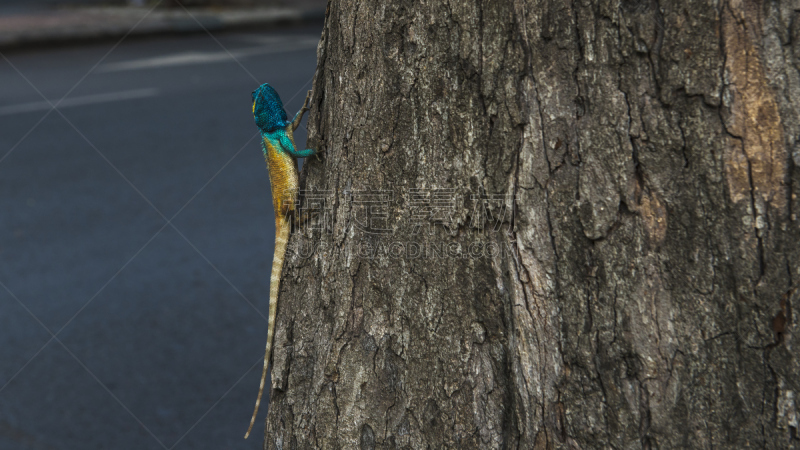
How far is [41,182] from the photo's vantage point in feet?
20.0

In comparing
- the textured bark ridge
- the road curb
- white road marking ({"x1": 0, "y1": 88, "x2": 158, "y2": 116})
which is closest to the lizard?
the textured bark ridge

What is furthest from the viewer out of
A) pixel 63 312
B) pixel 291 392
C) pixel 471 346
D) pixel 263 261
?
pixel 263 261

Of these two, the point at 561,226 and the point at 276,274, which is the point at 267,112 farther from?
the point at 561,226

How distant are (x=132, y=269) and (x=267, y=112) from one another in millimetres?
2401

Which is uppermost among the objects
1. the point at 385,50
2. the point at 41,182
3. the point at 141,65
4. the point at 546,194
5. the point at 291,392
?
the point at 141,65

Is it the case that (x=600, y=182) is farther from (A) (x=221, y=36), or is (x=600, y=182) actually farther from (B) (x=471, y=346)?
(A) (x=221, y=36)

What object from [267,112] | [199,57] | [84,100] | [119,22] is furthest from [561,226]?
[119,22]

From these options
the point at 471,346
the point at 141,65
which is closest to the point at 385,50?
the point at 471,346

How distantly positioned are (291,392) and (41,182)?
5.08 metres

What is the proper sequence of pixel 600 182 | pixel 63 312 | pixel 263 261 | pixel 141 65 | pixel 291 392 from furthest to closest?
pixel 141 65, pixel 263 261, pixel 63 312, pixel 291 392, pixel 600 182

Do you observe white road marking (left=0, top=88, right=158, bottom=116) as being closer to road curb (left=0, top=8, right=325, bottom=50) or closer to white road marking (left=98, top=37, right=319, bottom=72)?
white road marking (left=98, top=37, right=319, bottom=72)

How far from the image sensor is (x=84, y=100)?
8797 mm

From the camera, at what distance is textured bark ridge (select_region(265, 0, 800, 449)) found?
54.6 inches

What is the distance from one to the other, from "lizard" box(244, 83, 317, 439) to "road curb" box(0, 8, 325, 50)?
35.7 feet
